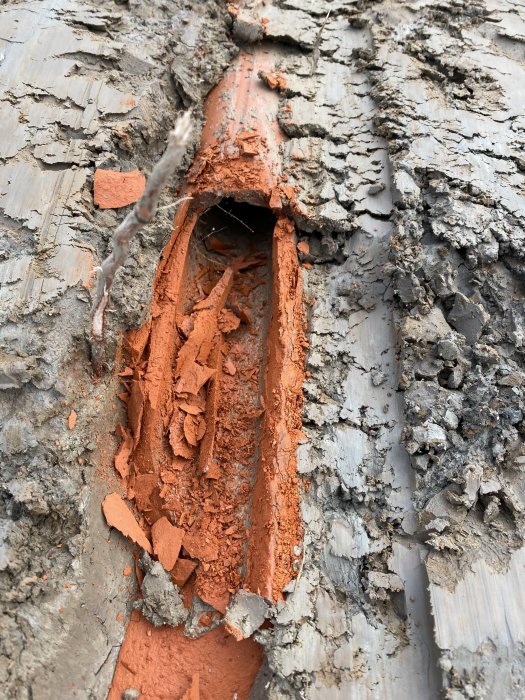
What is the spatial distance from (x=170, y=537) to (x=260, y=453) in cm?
72

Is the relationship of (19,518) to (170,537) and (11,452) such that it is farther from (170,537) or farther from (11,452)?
(170,537)

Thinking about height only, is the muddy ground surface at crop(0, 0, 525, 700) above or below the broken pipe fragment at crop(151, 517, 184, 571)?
above

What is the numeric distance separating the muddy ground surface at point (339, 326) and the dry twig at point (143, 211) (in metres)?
0.23

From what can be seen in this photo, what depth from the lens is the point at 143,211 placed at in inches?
84.0

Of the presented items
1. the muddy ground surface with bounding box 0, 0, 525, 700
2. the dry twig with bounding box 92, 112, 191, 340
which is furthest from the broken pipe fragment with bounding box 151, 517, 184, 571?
the dry twig with bounding box 92, 112, 191, 340

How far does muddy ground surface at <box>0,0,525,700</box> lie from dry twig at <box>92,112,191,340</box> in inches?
9.2

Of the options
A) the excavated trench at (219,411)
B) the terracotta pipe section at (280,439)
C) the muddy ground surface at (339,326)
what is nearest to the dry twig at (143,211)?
the muddy ground surface at (339,326)

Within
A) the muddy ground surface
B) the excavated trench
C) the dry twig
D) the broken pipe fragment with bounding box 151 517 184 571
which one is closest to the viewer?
the dry twig

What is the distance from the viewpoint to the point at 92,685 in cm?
254

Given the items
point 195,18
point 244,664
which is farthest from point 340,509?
point 195,18

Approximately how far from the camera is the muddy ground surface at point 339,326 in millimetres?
2481

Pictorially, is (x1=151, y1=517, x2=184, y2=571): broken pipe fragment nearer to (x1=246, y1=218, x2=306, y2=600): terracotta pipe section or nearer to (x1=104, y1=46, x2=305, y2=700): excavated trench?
(x1=104, y1=46, x2=305, y2=700): excavated trench

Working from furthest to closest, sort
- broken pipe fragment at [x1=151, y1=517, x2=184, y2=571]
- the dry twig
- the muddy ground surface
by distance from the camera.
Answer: broken pipe fragment at [x1=151, y1=517, x2=184, y2=571], the muddy ground surface, the dry twig

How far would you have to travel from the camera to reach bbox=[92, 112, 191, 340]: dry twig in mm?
1898
